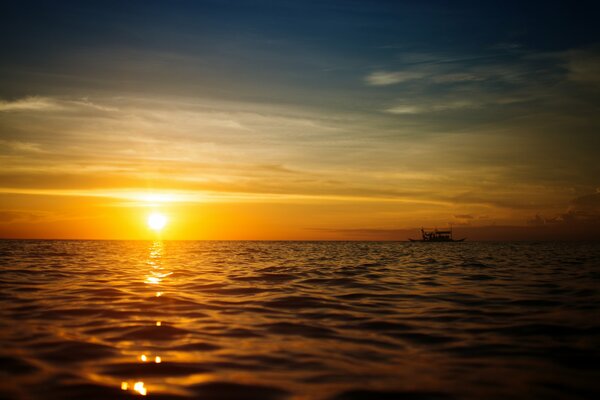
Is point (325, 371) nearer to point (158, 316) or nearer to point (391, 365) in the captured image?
point (391, 365)

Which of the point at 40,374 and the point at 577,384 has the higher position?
the point at 40,374

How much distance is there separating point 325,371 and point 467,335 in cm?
368

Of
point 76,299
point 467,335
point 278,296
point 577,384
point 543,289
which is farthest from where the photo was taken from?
point 543,289

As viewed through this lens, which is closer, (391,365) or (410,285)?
(391,365)

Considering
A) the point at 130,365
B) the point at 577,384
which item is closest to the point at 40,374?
the point at 130,365

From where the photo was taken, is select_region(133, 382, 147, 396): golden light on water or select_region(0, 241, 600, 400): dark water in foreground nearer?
select_region(133, 382, 147, 396): golden light on water

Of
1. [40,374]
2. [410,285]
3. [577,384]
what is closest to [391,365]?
[577,384]

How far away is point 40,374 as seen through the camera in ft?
18.4

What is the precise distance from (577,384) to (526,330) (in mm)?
3278

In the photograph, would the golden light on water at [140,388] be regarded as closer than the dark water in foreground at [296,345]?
Yes

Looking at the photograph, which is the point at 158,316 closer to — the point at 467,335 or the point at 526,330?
the point at 467,335

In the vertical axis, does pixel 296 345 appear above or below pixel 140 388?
below

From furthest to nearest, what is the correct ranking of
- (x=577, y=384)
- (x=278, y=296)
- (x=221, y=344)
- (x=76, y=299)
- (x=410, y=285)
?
(x=410, y=285) < (x=278, y=296) < (x=76, y=299) < (x=221, y=344) < (x=577, y=384)

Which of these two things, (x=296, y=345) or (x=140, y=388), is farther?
(x=296, y=345)
